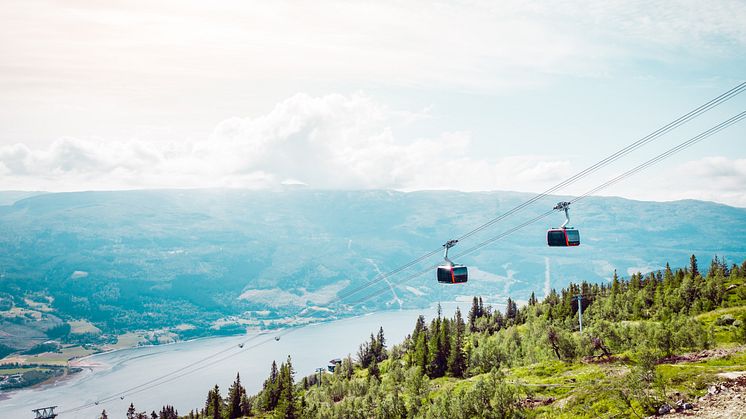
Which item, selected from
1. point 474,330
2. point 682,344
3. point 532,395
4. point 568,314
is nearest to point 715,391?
point 532,395

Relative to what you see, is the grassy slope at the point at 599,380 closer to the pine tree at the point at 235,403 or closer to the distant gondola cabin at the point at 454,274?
the distant gondola cabin at the point at 454,274

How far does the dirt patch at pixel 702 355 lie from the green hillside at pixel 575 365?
0.43ft

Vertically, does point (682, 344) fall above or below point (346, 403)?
above

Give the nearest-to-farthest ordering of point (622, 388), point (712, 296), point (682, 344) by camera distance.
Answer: point (622, 388) → point (682, 344) → point (712, 296)

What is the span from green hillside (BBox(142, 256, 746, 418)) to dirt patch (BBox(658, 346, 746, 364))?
0.43ft

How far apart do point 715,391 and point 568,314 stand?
76.5 m

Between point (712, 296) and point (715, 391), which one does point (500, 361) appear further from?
point (715, 391)

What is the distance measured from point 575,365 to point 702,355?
13580 mm

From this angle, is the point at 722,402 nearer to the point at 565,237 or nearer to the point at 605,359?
the point at 565,237

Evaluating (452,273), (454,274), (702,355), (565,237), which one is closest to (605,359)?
(702,355)

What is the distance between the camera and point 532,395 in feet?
161

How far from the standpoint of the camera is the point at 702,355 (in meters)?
49.5

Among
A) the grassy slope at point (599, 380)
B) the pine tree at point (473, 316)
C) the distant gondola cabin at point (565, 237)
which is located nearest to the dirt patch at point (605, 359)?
the grassy slope at point (599, 380)

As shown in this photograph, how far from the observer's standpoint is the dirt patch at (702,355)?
1893 inches
